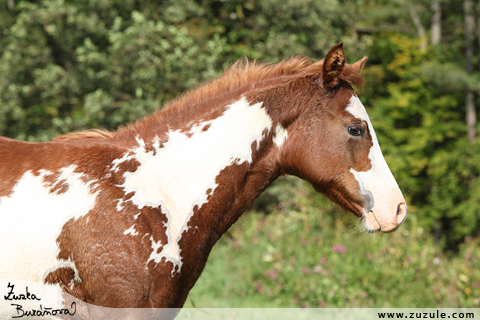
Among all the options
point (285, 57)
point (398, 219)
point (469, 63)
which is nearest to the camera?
point (398, 219)

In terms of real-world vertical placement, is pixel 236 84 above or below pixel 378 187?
above

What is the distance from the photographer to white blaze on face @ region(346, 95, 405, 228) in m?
2.41

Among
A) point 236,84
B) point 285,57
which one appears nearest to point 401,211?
point 236,84

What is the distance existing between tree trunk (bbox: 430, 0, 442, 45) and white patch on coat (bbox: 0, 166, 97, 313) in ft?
55.8

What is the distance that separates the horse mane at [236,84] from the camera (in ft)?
8.53

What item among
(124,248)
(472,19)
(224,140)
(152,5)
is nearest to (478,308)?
(224,140)

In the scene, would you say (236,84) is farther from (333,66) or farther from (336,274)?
(336,274)

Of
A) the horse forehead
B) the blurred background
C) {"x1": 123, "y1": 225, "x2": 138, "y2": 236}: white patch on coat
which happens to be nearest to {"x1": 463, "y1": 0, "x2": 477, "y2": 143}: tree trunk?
the blurred background

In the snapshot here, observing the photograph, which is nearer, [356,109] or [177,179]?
[177,179]

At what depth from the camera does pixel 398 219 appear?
2377mm

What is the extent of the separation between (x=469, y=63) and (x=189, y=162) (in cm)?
1614
